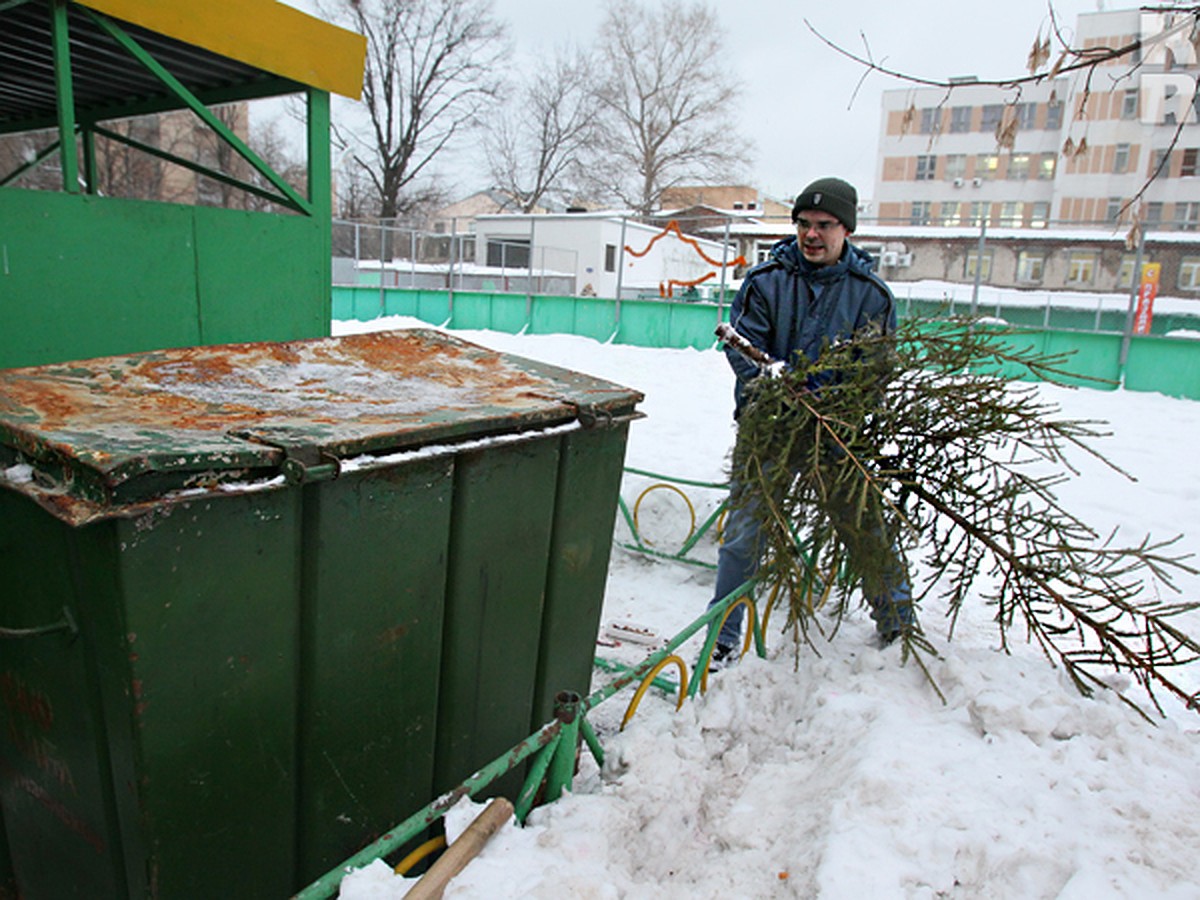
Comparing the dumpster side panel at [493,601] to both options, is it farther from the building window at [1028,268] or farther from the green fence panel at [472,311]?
the building window at [1028,268]

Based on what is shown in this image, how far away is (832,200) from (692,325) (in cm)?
1057

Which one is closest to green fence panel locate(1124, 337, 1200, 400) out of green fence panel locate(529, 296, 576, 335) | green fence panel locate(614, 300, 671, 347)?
green fence panel locate(614, 300, 671, 347)

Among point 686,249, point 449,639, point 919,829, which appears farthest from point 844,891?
point 686,249

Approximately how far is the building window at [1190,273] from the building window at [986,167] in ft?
85.2

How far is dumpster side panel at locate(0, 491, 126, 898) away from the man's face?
242cm

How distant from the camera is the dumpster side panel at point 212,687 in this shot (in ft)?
4.65

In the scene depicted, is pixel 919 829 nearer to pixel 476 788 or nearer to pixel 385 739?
pixel 476 788

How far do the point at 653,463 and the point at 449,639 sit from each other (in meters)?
4.15

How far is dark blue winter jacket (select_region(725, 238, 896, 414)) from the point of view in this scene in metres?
→ 2.84

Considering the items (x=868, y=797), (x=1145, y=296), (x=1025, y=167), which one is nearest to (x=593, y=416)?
(x=868, y=797)

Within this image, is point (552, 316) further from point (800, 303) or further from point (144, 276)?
point (800, 303)

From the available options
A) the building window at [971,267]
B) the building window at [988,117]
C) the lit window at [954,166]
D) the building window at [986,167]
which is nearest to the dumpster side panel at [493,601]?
the building window at [971,267]

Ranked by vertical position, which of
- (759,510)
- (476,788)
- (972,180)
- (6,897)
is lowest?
(6,897)

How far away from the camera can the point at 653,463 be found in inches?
239
